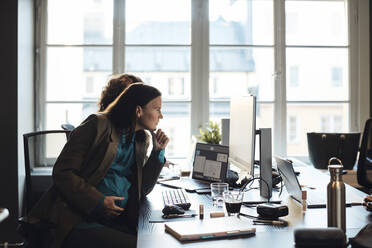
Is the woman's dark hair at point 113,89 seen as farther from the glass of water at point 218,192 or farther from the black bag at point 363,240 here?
the black bag at point 363,240

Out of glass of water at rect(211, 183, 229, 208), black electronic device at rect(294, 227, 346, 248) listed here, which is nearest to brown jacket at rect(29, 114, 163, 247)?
glass of water at rect(211, 183, 229, 208)

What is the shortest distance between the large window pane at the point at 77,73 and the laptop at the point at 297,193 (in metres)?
2.26

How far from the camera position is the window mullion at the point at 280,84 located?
3.99 m

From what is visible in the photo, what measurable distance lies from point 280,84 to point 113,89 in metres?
1.94

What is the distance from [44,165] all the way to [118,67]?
3.65 feet

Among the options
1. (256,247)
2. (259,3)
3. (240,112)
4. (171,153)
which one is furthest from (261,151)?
(259,3)

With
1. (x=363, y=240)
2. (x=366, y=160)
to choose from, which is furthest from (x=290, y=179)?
(x=366, y=160)

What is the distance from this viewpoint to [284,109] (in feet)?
13.2

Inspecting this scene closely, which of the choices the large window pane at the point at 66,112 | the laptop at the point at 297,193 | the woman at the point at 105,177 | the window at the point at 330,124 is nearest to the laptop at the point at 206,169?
the woman at the point at 105,177

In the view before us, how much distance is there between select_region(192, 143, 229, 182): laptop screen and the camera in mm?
2492

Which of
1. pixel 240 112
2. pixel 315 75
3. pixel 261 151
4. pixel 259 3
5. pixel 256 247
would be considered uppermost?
pixel 259 3

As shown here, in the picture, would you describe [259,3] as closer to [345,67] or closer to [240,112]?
[345,67]

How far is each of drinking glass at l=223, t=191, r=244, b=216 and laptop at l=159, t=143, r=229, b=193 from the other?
0.56 m

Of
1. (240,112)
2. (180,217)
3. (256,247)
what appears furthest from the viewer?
(240,112)
